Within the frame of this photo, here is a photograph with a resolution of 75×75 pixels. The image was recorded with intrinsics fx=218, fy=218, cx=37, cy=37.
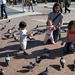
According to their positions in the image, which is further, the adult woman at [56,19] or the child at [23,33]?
the adult woman at [56,19]

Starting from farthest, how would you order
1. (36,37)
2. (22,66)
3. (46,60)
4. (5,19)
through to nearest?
(5,19), (36,37), (46,60), (22,66)

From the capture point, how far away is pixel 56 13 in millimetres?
7668

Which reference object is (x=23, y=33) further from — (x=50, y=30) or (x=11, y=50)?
(x=50, y=30)

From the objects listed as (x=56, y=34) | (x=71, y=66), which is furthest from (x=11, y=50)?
(x=71, y=66)

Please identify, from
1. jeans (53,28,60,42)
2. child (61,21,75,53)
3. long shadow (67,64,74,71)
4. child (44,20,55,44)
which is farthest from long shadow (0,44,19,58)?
long shadow (67,64,74,71)

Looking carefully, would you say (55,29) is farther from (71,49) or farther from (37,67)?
(37,67)

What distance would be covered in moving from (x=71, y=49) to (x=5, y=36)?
10.3 ft

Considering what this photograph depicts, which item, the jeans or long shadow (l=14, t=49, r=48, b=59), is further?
the jeans

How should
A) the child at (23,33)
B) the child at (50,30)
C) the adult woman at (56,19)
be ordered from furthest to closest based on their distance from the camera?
the adult woman at (56,19)
the child at (50,30)
the child at (23,33)

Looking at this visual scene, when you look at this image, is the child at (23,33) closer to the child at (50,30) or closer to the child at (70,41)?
the child at (50,30)

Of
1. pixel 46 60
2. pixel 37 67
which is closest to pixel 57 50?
pixel 46 60

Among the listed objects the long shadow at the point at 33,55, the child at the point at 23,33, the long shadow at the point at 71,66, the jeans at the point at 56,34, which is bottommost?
the long shadow at the point at 71,66

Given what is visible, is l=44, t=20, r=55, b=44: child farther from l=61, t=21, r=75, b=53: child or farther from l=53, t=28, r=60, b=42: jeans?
l=61, t=21, r=75, b=53: child

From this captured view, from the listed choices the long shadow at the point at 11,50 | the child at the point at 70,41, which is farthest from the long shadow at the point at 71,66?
the long shadow at the point at 11,50
